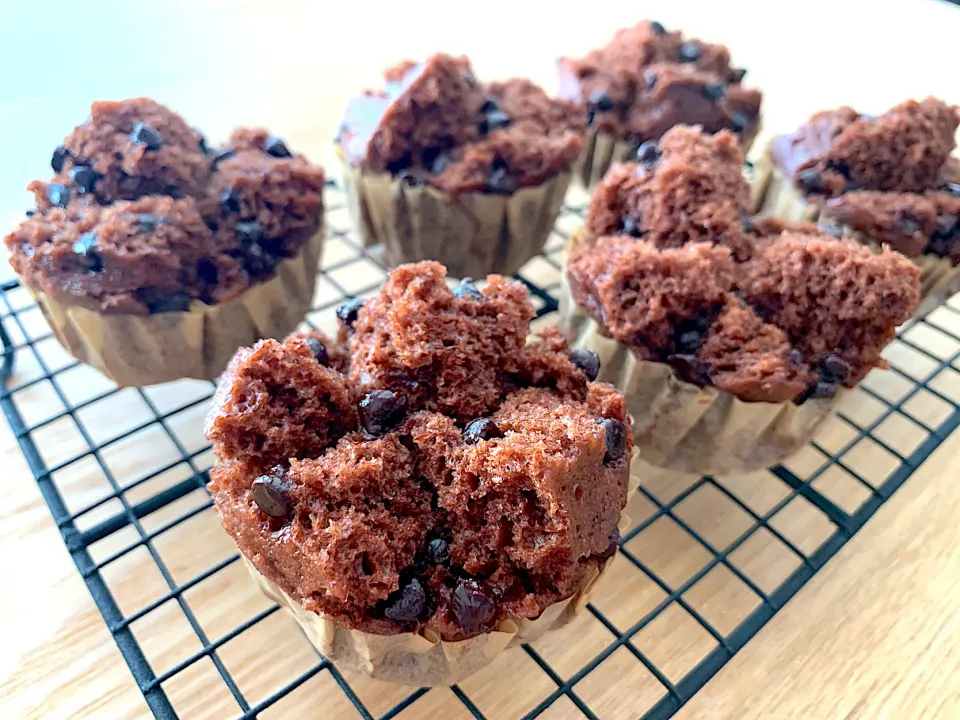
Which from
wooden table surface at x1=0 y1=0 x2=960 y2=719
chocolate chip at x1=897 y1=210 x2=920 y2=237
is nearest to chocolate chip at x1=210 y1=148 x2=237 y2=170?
wooden table surface at x1=0 y1=0 x2=960 y2=719

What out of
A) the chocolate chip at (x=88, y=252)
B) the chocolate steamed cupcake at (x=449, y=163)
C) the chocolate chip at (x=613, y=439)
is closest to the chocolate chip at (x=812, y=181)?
the chocolate steamed cupcake at (x=449, y=163)

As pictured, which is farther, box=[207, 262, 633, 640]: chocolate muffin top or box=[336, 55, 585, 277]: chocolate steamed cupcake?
box=[336, 55, 585, 277]: chocolate steamed cupcake

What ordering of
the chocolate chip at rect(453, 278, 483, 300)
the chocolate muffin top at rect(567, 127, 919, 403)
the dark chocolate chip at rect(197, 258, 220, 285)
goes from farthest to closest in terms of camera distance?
the dark chocolate chip at rect(197, 258, 220, 285), the chocolate muffin top at rect(567, 127, 919, 403), the chocolate chip at rect(453, 278, 483, 300)

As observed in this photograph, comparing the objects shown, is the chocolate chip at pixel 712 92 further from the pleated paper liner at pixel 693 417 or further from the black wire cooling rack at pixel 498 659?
the pleated paper liner at pixel 693 417

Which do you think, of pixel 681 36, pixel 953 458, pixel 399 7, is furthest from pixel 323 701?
pixel 399 7

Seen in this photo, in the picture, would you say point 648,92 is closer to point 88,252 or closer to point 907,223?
point 907,223

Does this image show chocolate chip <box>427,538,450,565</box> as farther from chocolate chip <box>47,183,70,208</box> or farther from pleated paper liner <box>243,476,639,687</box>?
chocolate chip <box>47,183,70,208</box>

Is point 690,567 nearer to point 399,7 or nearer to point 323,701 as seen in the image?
point 323,701

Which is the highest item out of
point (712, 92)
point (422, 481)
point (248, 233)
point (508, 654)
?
point (712, 92)

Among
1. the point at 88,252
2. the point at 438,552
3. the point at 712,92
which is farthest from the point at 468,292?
the point at 712,92
